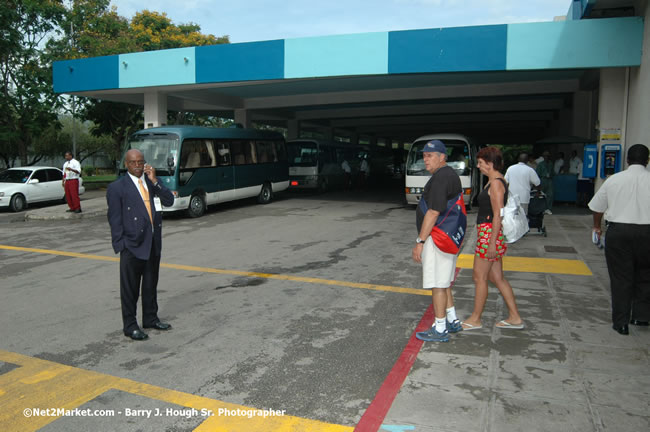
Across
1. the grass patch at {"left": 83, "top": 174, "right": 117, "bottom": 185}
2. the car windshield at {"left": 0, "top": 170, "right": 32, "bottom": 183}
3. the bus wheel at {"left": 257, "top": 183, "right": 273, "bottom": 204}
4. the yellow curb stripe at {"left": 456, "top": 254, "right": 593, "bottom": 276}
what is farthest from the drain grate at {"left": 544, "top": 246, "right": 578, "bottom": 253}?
the grass patch at {"left": 83, "top": 174, "right": 117, "bottom": 185}

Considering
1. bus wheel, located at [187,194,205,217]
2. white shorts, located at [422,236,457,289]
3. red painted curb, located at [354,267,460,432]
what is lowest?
red painted curb, located at [354,267,460,432]

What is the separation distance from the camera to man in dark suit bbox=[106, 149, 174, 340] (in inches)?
184

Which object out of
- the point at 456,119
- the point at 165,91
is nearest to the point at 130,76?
the point at 165,91

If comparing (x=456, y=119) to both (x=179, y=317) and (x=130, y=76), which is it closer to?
(x=130, y=76)

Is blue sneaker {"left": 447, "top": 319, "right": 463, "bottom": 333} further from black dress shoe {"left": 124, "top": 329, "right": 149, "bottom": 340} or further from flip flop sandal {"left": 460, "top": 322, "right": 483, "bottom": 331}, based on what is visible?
black dress shoe {"left": 124, "top": 329, "right": 149, "bottom": 340}

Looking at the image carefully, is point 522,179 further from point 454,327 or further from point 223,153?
point 223,153

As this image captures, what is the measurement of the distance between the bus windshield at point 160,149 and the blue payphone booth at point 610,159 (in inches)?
432

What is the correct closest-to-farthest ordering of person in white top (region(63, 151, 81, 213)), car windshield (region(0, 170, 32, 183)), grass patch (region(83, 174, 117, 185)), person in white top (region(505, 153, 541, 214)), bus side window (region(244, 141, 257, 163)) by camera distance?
person in white top (region(505, 153, 541, 214)) < person in white top (region(63, 151, 81, 213)) < car windshield (region(0, 170, 32, 183)) < bus side window (region(244, 141, 257, 163)) < grass patch (region(83, 174, 117, 185))

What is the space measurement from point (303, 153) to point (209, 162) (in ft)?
25.5

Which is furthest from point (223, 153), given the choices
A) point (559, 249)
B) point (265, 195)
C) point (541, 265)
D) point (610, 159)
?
point (610, 159)

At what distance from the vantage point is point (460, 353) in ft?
14.3

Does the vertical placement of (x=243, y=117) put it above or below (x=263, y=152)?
above

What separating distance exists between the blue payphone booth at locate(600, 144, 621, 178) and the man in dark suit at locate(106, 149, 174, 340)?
11.7 m

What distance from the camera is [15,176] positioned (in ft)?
56.0
